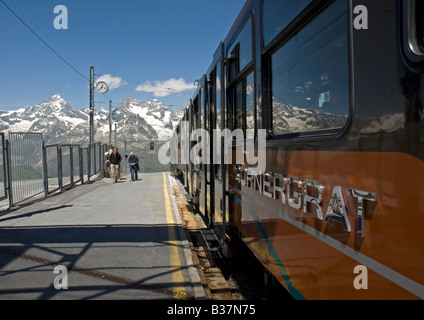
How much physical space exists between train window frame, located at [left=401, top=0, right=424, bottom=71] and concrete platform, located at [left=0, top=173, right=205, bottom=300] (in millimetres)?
3418

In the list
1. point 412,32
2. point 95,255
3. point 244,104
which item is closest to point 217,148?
point 244,104

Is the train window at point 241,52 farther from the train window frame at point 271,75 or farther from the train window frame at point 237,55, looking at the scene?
the train window frame at point 271,75

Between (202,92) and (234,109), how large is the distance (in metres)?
2.75

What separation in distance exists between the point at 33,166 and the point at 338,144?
11.2 metres

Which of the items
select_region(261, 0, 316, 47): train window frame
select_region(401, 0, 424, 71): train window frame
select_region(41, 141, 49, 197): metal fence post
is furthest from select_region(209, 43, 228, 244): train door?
select_region(41, 141, 49, 197): metal fence post

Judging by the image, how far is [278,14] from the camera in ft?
9.84

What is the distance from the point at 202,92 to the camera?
7.50 m

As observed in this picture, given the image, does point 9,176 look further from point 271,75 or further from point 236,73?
point 271,75

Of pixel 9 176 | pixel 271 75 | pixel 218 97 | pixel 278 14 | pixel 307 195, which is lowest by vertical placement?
pixel 9 176

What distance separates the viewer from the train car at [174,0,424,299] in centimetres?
155

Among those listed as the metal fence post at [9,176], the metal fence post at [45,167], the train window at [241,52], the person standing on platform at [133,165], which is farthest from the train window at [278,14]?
the person standing on platform at [133,165]

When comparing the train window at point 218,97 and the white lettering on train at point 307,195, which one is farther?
the train window at point 218,97

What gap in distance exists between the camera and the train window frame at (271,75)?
199 cm

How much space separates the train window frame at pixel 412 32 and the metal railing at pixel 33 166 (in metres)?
9.57
